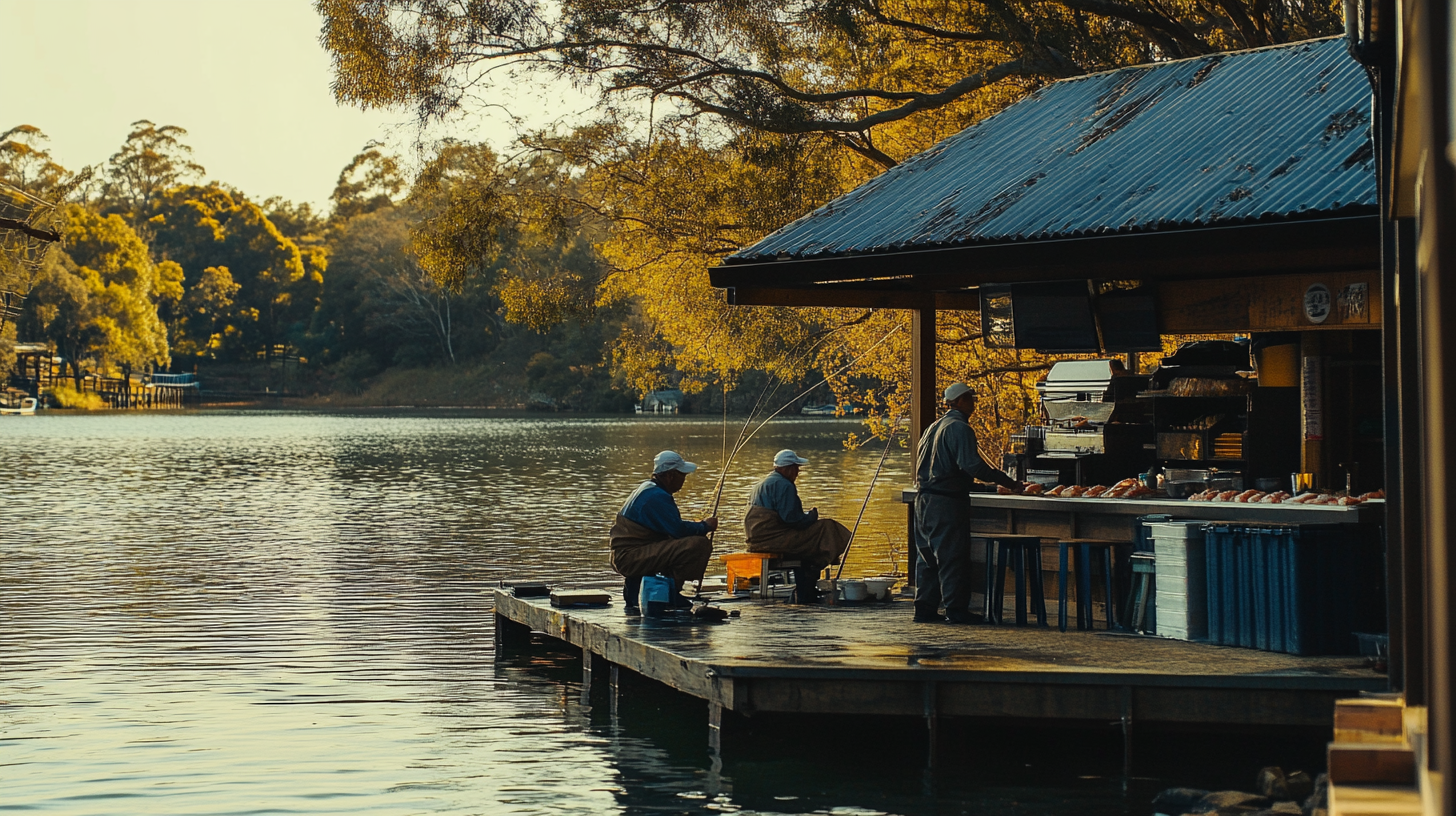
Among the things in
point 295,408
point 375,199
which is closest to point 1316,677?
point 295,408

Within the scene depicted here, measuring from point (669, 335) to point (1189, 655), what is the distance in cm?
1734

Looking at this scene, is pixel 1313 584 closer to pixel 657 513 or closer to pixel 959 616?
pixel 959 616

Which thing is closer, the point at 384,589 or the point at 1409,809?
the point at 1409,809

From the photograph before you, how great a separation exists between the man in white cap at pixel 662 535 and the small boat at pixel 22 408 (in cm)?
9147

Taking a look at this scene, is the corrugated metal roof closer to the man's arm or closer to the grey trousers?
the man's arm

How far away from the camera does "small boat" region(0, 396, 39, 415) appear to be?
9512cm

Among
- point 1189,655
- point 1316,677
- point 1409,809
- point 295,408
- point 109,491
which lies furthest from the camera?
point 295,408

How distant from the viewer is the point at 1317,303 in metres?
11.5

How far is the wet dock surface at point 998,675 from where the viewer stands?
9086 mm

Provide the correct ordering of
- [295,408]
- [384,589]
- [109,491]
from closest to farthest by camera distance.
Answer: [384,589], [109,491], [295,408]

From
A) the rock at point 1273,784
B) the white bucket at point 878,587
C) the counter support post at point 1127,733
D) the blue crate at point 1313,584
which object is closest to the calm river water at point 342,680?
the counter support post at point 1127,733

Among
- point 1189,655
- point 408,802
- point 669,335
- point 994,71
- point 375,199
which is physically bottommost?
point 408,802

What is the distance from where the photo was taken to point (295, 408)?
361 ft

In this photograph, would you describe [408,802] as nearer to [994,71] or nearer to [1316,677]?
[1316,677]
